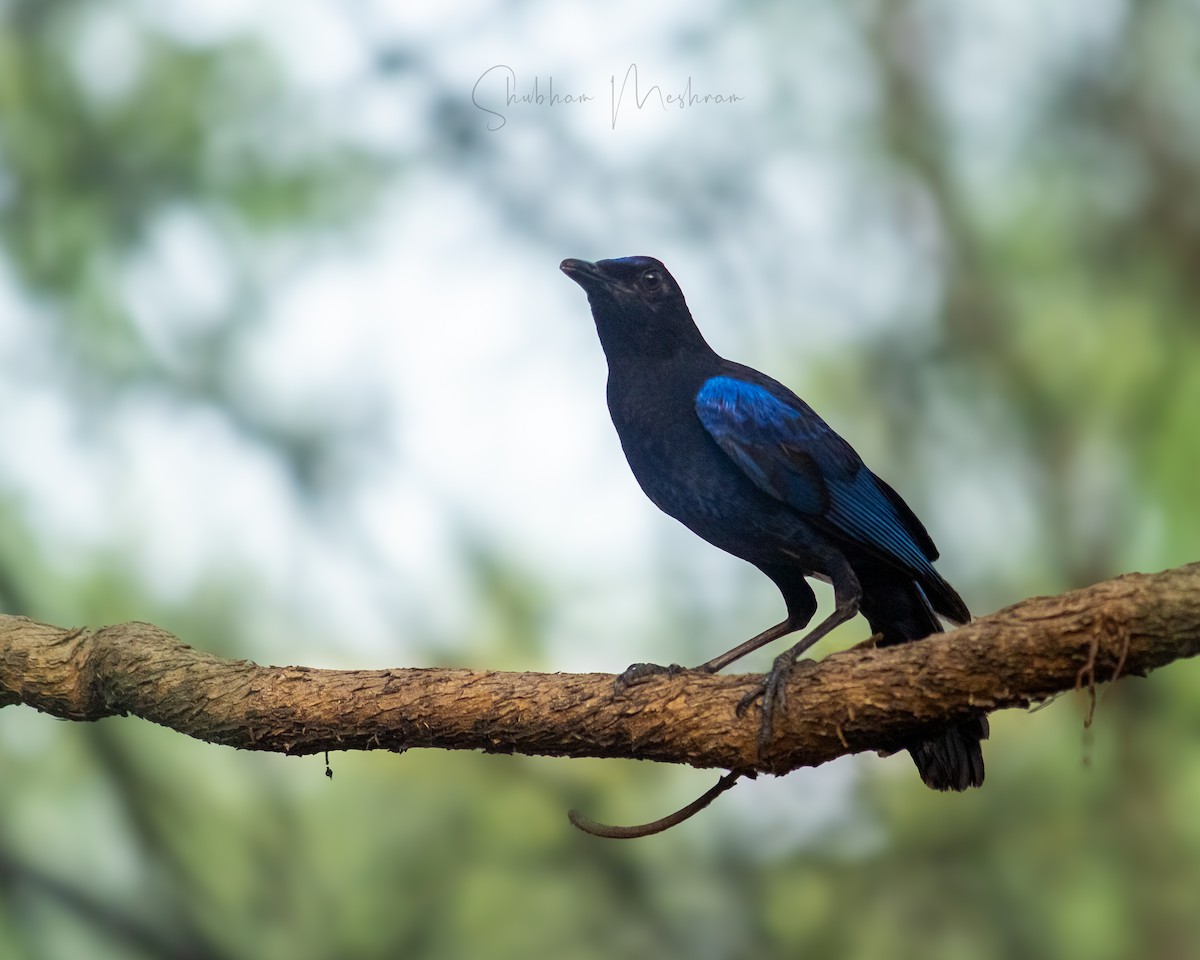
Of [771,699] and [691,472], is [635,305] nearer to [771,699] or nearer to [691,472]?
[691,472]

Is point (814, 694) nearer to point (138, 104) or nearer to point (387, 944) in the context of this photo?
point (387, 944)

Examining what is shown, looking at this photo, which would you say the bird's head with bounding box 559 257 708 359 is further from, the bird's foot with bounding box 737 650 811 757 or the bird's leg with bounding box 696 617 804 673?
the bird's foot with bounding box 737 650 811 757

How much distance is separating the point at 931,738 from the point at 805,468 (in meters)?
0.91

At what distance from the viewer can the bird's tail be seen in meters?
3.60

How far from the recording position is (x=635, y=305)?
13.6ft

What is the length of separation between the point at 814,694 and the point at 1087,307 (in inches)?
167

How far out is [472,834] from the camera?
20.4 ft

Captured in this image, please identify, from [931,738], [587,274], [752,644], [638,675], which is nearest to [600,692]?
[638,675]

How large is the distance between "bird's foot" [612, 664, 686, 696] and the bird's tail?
72 centimetres

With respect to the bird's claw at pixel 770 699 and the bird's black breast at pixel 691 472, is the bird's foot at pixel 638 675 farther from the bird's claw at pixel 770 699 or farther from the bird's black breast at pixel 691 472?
the bird's black breast at pixel 691 472

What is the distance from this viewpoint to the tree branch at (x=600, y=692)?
2857 millimetres

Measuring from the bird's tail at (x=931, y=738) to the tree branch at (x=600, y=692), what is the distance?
0.34 metres

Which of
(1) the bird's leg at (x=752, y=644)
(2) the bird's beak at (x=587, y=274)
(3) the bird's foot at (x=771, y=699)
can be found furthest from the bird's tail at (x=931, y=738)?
(2) the bird's beak at (x=587, y=274)

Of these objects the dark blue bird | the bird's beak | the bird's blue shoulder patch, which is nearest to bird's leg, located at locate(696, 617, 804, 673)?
the dark blue bird
